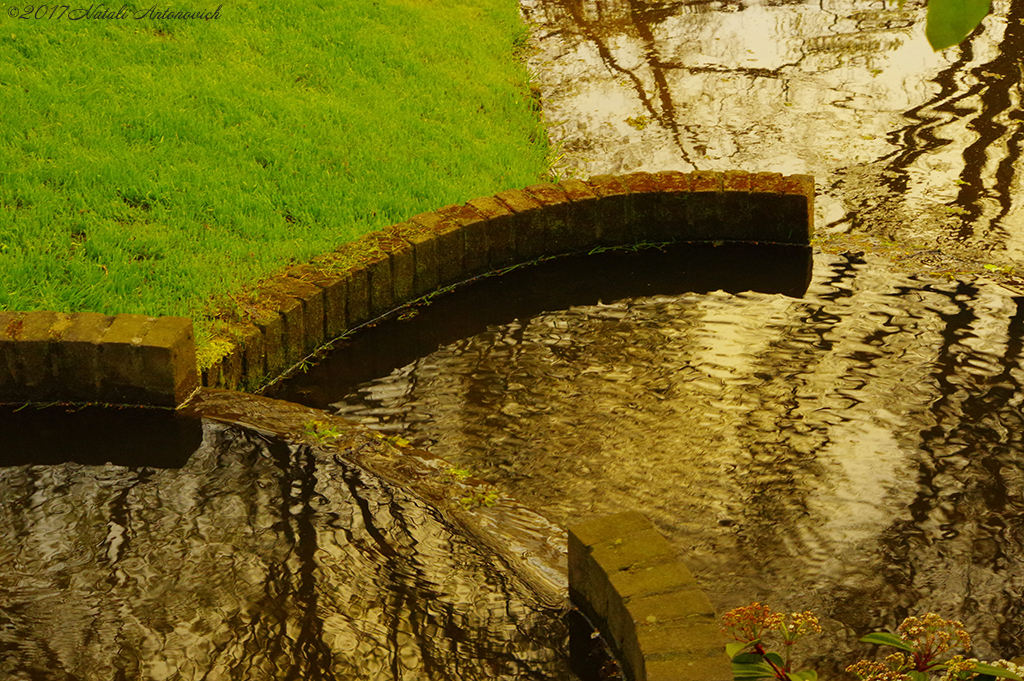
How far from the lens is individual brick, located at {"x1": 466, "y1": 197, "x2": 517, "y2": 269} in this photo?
5.50 meters

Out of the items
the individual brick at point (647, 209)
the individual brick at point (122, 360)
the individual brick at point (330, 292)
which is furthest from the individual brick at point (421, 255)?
the individual brick at point (122, 360)

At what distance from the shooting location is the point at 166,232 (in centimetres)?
536

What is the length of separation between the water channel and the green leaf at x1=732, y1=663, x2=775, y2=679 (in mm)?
579

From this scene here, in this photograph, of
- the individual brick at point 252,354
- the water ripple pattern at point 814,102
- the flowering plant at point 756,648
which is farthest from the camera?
→ the water ripple pattern at point 814,102

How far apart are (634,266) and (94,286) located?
2.63 metres

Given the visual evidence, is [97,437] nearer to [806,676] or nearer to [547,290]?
[547,290]

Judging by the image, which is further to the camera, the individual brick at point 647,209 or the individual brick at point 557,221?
the individual brick at point 647,209

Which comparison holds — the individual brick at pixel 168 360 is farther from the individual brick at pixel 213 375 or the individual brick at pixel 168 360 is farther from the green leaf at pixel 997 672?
the green leaf at pixel 997 672

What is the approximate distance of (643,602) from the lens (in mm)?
2898

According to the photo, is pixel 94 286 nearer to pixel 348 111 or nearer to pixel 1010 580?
pixel 348 111

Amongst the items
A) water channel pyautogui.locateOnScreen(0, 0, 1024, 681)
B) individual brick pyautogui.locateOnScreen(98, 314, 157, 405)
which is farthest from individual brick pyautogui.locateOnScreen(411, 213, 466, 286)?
individual brick pyautogui.locateOnScreen(98, 314, 157, 405)

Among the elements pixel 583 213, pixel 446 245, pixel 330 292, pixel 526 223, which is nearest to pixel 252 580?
pixel 330 292

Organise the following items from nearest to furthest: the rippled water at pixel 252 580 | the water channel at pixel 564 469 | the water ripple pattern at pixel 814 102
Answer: the rippled water at pixel 252 580 → the water channel at pixel 564 469 → the water ripple pattern at pixel 814 102

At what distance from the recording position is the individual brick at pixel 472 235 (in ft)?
17.8
